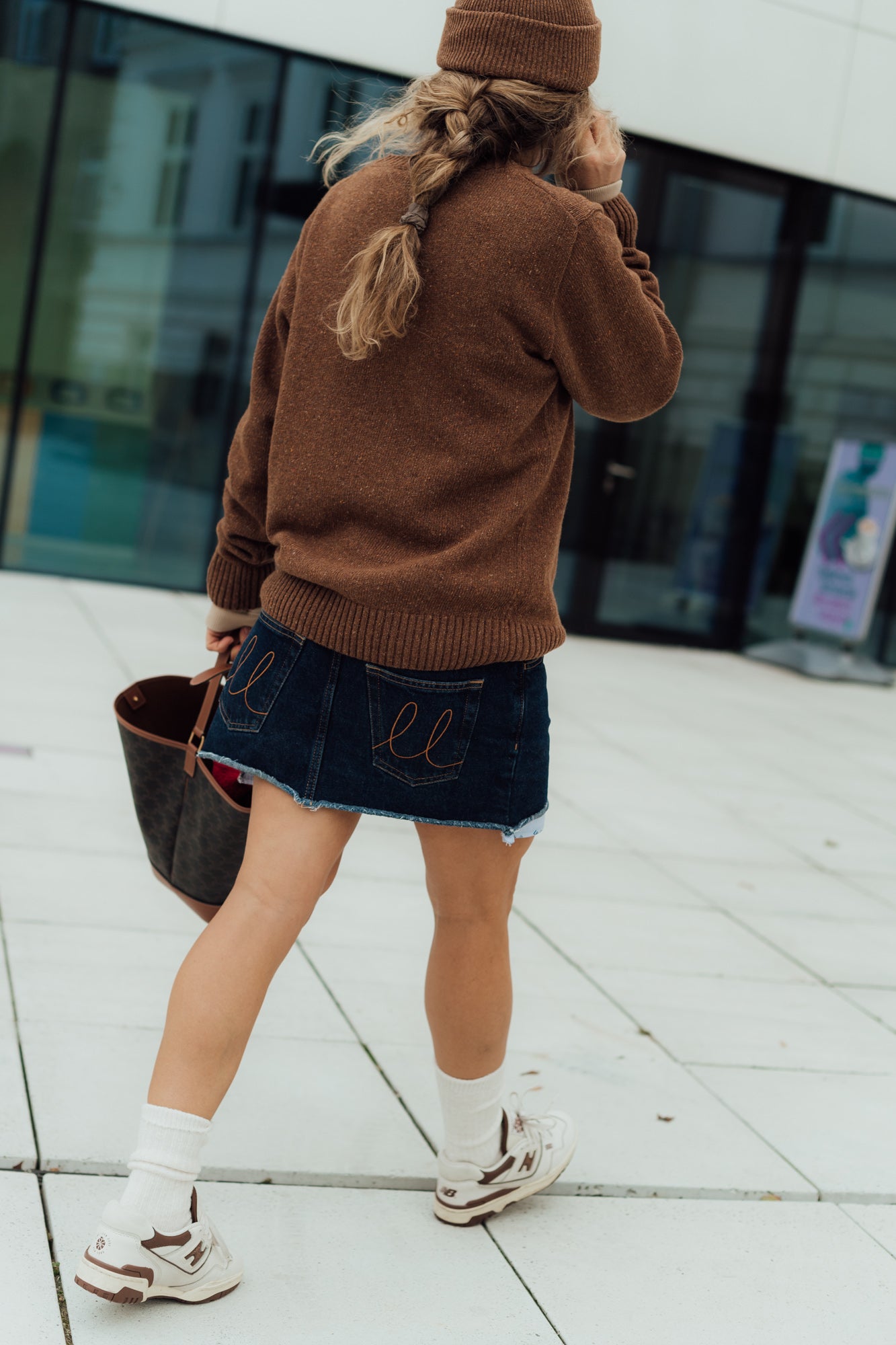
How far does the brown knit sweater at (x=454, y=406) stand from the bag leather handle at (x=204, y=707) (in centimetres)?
24

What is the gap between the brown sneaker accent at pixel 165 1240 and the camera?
189 centimetres

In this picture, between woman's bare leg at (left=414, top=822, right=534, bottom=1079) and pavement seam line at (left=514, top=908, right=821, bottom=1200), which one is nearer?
woman's bare leg at (left=414, top=822, right=534, bottom=1079)

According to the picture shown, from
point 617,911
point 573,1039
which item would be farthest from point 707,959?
point 573,1039

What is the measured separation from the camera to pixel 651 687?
28.5ft

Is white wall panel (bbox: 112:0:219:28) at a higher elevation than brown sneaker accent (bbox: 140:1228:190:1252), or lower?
higher

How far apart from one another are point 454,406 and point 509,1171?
128cm

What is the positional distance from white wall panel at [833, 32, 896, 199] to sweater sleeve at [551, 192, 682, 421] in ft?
30.1

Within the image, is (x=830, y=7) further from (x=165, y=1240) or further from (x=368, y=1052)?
(x=165, y=1240)

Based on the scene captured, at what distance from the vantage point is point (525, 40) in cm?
189

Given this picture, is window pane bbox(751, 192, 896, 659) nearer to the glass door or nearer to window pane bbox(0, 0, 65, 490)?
the glass door

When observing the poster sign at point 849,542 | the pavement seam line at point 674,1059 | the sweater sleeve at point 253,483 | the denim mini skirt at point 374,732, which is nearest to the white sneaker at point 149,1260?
the denim mini skirt at point 374,732

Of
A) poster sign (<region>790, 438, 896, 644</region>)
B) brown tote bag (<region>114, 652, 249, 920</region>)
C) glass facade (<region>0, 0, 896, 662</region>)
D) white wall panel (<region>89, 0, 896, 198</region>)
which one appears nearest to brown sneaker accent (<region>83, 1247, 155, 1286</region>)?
brown tote bag (<region>114, 652, 249, 920</region>)

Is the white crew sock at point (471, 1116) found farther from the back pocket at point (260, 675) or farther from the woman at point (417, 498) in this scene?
the back pocket at point (260, 675)

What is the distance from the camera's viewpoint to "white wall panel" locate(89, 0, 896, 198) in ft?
29.9
